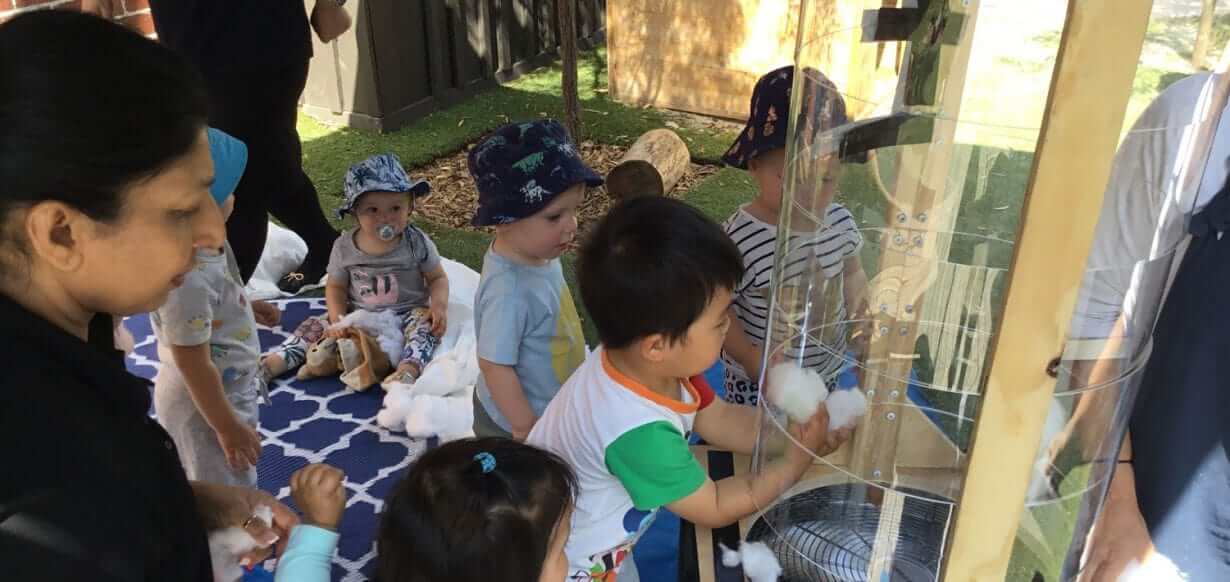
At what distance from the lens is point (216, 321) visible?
2094 mm

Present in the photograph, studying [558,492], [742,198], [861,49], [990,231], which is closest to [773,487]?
[558,492]

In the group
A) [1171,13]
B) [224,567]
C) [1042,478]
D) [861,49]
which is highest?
[1171,13]

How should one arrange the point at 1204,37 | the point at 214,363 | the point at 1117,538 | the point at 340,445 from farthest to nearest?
the point at 340,445 < the point at 214,363 < the point at 1117,538 < the point at 1204,37

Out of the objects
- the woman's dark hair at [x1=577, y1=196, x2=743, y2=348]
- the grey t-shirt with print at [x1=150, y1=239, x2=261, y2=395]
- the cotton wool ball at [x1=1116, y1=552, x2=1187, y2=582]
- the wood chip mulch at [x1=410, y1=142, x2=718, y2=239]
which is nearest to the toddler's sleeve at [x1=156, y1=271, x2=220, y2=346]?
the grey t-shirt with print at [x1=150, y1=239, x2=261, y2=395]

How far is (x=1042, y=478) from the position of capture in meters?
1.16

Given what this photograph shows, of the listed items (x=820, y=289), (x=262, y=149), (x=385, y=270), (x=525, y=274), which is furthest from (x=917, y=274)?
(x=262, y=149)

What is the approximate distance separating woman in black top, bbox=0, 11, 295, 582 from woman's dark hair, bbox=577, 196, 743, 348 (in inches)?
23.0

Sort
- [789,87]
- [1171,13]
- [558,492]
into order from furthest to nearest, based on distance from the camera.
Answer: [789,87], [558,492], [1171,13]

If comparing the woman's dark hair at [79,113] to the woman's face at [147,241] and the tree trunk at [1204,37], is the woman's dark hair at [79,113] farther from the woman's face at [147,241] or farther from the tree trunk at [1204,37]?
the tree trunk at [1204,37]

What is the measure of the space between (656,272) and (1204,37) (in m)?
0.79

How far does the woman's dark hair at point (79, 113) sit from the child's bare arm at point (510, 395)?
0.98m

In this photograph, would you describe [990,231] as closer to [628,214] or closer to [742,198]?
[628,214]

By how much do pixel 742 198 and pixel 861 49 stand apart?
2.99 meters

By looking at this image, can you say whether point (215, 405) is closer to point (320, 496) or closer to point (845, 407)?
point (320, 496)
